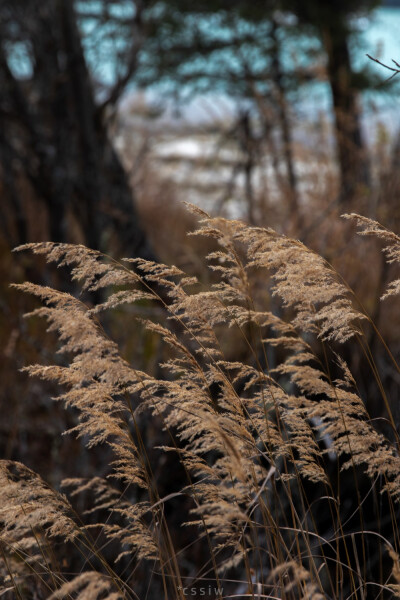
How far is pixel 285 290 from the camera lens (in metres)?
1.63

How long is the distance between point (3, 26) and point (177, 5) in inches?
217

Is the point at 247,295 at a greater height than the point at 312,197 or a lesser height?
lesser

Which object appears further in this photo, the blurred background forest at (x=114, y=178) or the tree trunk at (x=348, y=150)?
the tree trunk at (x=348, y=150)

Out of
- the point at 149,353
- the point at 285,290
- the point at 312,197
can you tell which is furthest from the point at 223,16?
the point at 285,290

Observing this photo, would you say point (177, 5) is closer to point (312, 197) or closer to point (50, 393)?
point (312, 197)

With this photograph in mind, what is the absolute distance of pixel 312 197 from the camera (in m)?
5.73

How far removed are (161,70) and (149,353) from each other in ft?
20.8

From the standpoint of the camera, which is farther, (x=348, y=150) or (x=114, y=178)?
(x=348, y=150)

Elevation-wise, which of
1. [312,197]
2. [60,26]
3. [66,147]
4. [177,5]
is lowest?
[312,197]

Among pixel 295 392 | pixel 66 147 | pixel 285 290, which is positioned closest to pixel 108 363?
pixel 285 290

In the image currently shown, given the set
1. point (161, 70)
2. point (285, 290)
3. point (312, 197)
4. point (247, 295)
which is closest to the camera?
point (247, 295)

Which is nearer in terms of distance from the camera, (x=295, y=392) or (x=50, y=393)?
(x=295, y=392)

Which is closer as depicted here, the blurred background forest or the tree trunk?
the blurred background forest

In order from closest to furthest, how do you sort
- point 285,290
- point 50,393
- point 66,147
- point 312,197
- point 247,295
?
1. point 247,295
2. point 285,290
3. point 66,147
4. point 50,393
5. point 312,197
